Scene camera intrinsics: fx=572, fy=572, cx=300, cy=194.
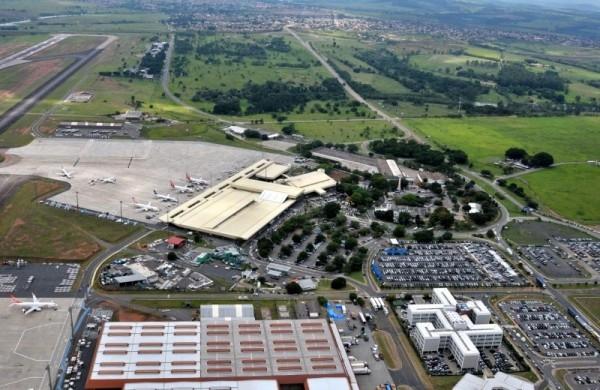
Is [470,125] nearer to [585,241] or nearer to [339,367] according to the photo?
[585,241]

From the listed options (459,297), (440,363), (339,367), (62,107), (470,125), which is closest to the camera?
(339,367)

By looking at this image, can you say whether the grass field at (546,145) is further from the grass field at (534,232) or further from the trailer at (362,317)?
the trailer at (362,317)

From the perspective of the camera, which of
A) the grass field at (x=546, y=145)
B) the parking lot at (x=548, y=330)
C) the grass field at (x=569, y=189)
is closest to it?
the parking lot at (x=548, y=330)

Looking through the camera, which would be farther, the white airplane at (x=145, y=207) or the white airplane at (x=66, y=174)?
the white airplane at (x=66, y=174)

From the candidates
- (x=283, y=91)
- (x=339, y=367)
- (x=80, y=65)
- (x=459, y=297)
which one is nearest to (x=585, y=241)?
(x=459, y=297)

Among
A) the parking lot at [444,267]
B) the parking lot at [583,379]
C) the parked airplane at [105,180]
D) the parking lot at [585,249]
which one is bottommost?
the parking lot at [585,249]

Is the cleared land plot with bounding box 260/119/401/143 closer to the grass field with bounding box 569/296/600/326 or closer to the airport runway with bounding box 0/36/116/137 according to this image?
the airport runway with bounding box 0/36/116/137

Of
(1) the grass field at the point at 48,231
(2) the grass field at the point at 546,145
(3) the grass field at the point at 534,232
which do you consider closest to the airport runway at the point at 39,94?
(1) the grass field at the point at 48,231
